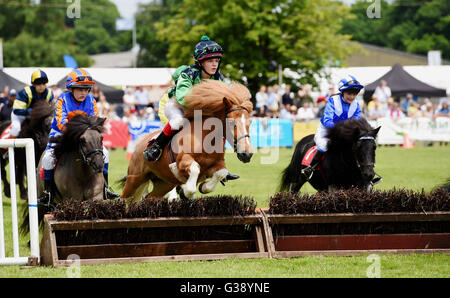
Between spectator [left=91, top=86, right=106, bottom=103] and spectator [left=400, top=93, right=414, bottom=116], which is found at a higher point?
spectator [left=91, top=86, right=106, bottom=103]

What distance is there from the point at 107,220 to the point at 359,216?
242 centimetres

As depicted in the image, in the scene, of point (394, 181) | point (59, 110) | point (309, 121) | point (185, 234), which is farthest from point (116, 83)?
point (185, 234)

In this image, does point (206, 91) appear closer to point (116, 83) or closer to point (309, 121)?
point (309, 121)

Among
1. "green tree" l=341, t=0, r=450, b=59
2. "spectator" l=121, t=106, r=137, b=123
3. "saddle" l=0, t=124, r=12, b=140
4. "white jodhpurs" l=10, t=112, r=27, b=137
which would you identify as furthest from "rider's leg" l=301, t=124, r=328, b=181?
"green tree" l=341, t=0, r=450, b=59

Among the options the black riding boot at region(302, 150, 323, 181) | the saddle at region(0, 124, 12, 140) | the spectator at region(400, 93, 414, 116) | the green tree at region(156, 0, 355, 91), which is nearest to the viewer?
the black riding boot at region(302, 150, 323, 181)

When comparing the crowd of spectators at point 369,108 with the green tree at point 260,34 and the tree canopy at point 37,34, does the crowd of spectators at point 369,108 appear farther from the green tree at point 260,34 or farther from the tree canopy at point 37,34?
the tree canopy at point 37,34

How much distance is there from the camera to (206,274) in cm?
543

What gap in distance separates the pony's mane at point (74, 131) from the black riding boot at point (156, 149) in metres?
0.66

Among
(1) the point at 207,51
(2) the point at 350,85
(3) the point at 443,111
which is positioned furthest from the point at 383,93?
(1) the point at 207,51

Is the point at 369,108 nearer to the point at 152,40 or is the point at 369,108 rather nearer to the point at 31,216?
the point at 31,216

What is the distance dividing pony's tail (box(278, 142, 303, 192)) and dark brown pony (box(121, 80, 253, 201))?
7.05ft

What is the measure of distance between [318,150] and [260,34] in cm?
2167

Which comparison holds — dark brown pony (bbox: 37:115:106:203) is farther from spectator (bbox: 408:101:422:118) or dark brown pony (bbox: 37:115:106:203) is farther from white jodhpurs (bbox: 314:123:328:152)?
spectator (bbox: 408:101:422:118)

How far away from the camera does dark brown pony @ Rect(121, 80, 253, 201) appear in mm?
6293
